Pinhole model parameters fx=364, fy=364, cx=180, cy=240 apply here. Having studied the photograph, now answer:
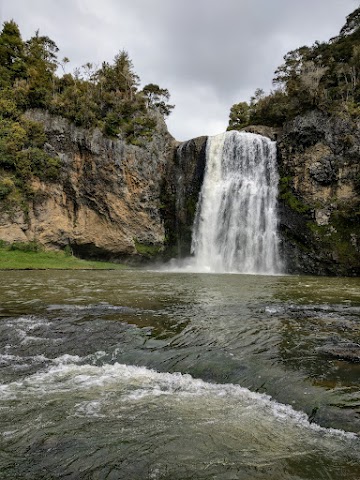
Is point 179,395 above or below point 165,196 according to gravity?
below

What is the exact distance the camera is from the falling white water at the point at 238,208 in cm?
3506

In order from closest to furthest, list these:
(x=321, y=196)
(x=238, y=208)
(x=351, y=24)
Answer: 1. (x=321, y=196)
2. (x=238, y=208)
3. (x=351, y=24)

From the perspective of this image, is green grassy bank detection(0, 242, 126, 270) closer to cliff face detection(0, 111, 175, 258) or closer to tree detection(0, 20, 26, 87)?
cliff face detection(0, 111, 175, 258)

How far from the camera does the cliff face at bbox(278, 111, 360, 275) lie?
3144 centimetres

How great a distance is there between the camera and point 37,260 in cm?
3422

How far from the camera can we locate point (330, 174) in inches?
1323

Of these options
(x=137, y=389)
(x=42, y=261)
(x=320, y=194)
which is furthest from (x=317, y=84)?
(x=137, y=389)

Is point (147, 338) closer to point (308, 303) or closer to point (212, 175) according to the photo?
point (308, 303)

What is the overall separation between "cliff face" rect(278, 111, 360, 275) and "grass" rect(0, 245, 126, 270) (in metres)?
18.3

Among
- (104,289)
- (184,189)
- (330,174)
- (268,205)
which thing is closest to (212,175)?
(184,189)

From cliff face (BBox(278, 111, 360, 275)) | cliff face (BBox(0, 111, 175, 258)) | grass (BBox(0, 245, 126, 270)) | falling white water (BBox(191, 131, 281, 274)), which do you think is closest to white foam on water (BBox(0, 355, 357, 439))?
grass (BBox(0, 245, 126, 270))

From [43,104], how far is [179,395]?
41.5 m

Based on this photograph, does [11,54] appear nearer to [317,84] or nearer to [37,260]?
[37,260]

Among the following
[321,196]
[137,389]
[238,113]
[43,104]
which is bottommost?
[137,389]
